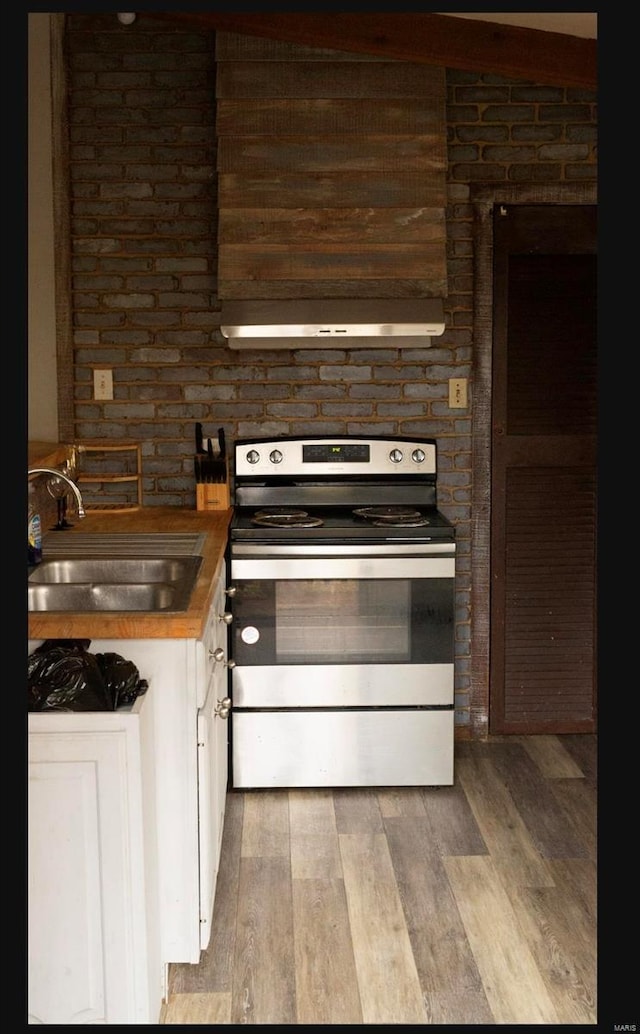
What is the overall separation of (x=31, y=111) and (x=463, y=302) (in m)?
1.63

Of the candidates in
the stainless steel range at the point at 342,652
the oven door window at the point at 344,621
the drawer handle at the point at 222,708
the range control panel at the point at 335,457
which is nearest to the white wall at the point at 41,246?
the range control panel at the point at 335,457

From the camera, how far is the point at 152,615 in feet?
7.64

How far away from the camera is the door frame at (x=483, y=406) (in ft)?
13.1

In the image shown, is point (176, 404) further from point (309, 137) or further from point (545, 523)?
point (545, 523)

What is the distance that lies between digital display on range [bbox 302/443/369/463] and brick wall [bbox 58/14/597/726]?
10 cm

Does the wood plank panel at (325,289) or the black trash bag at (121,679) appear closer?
the black trash bag at (121,679)

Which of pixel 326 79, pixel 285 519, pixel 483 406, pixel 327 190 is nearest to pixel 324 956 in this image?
pixel 285 519

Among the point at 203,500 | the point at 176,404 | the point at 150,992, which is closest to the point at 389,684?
the point at 203,500

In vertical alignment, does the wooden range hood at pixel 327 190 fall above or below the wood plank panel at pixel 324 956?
above

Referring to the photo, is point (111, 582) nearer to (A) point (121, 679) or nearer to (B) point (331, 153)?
(A) point (121, 679)

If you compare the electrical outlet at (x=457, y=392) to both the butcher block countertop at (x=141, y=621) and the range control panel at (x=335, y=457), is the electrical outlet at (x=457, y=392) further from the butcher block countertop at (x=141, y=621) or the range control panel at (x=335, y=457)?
the butcher block countertop at (x=141, y=621)

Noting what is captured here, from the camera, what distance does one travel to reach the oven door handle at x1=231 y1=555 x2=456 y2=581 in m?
3.55

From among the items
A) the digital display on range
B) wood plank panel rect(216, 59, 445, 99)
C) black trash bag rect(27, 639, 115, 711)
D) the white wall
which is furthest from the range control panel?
black trash bag rect(27, 639, 115, 711)

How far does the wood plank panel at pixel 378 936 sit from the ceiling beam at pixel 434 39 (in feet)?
8.13
